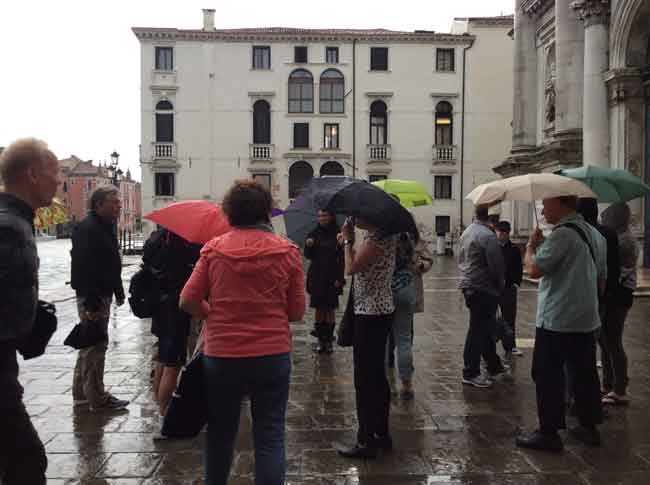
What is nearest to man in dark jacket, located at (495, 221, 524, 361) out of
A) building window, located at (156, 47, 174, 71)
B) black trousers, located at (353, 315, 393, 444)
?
black trousers, located at (353, 315, 393, 444)

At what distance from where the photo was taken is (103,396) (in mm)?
6102

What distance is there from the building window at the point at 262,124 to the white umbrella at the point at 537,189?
3907 centimetres

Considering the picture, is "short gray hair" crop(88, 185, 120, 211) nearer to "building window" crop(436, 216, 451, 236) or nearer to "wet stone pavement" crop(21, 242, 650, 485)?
"wet stone pavement" crop(21, 242, 650, 485)

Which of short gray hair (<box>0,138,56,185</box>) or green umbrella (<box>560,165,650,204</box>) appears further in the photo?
green umbrella (<box>560,165,650,204</box>)

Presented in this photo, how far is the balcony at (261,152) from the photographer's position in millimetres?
43469

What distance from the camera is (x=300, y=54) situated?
143ft

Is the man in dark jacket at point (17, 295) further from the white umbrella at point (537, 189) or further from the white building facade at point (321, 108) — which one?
the white building facade at point (321, 108)

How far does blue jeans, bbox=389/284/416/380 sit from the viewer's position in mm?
6492

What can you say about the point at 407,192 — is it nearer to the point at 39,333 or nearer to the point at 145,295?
the point at 145,295

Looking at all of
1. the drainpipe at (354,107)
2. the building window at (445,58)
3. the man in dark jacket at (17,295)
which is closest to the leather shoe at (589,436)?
the man in dark jacket at (17,295)

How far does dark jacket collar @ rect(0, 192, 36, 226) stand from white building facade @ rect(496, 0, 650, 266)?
17.0 metres

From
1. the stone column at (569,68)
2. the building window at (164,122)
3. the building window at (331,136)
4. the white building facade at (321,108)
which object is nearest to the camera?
the stone column at (569,68)

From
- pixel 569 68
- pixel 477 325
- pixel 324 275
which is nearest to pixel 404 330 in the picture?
pixel 477 325

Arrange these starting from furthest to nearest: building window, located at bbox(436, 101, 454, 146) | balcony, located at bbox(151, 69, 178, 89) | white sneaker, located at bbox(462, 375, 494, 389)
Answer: building window, located at bbox(436, 101, 454, 146) → balcony, located at bbox(151, 69, 178, 89) → white sneaker, located at bbox(462, 375, 494, 389)
